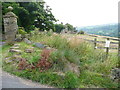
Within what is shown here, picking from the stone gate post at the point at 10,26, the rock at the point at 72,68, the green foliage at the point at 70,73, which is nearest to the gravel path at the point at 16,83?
the green foliage at the point at 70,73

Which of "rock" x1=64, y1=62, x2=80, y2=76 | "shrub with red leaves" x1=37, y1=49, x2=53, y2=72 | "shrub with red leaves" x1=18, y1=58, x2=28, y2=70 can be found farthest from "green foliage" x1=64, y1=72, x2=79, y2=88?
"shrub with red leaves" x1=18, y1=58, x2=28, y2=70

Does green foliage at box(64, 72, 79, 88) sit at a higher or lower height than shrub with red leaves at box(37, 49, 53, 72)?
lower

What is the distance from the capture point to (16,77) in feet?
11.3

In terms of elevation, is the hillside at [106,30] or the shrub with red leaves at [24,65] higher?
the hillside at [106,30]

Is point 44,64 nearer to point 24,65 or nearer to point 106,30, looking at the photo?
point 24,65

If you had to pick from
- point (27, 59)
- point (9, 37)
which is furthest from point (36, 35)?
point (27, 59)

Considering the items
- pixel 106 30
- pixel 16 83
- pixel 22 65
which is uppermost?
pixel 106 30

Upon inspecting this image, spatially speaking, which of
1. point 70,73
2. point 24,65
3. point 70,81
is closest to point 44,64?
point 24,65

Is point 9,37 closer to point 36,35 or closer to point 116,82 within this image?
point 36,35

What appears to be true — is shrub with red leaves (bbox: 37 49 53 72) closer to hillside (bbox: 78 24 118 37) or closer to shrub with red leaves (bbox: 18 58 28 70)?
shrub with red leaves (bbox: 18 58 28 70)

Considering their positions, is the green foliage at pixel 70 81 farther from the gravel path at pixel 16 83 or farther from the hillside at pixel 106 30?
the hillside at pixel 106 30

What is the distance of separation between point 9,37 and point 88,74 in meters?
5.64

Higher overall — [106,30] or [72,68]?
[106,30]

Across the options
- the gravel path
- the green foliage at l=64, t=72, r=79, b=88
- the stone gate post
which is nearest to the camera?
the gravel path
